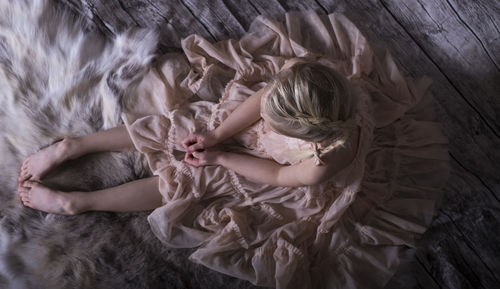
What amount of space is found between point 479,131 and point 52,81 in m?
1.46

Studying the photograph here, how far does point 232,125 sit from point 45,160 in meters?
0.60

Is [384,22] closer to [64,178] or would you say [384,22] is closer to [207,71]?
[207,71]

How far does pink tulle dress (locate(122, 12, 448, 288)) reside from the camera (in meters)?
1.16

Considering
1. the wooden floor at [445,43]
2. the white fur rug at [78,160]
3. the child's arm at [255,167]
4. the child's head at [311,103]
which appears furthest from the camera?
the wooden floor at [445,43]

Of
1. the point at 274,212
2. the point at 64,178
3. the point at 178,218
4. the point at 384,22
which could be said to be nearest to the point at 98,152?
the point at 64,178

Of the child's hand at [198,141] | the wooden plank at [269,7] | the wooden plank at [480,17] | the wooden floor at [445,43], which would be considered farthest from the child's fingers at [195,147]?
the wooden plank at [480,17]

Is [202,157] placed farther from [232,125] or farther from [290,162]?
[290,162]

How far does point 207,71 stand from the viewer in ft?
4.19

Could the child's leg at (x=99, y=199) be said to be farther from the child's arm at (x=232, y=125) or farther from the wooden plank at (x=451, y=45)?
the wooden plank at (x=451, y=45)

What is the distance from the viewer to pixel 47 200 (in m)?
1.22

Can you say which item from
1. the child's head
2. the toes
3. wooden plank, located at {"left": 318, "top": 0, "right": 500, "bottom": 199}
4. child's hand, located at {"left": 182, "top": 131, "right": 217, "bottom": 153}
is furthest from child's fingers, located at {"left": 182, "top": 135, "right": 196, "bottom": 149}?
wooden plank, located at {"left": 318, "top": 0, "right": 500, "bottom": 199}

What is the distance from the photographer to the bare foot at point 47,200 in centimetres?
122

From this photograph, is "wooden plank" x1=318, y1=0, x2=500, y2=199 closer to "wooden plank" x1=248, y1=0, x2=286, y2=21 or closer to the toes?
"wooden plank" x1=248, y1=0, x2=286, y2=21

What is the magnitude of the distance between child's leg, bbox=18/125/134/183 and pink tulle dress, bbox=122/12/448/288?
0.21 feet
